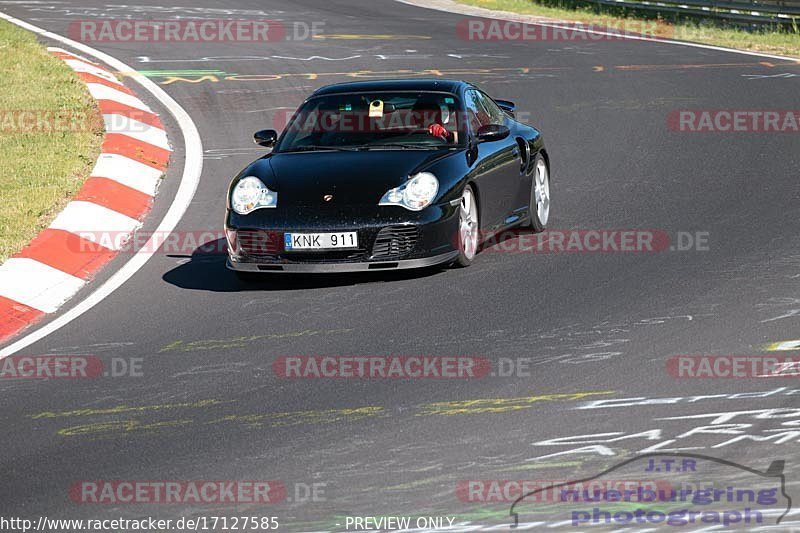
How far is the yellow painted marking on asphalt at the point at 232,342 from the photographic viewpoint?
786cm

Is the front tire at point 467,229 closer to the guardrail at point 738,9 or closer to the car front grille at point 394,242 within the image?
the car front grille at point 394,242

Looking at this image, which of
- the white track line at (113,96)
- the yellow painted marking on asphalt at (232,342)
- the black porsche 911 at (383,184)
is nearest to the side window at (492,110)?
the black porsche 911 at (383,184)

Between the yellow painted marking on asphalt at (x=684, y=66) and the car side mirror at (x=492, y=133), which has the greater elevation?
the yellow painted marking on asphalt at (x=684, y=66)

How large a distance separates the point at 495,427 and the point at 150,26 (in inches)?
804

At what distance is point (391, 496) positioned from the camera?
17.5 feet

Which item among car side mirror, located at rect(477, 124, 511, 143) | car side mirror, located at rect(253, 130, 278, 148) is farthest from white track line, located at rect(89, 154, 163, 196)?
car side mirror, located at rect(477, 124, 511, 143)

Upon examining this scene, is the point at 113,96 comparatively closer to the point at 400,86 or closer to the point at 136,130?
the point at 136,130

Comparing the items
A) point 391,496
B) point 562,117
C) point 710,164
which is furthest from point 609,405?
point 562,117

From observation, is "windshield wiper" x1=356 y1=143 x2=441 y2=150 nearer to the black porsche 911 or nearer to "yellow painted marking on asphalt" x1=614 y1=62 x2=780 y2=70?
the black porsche 911

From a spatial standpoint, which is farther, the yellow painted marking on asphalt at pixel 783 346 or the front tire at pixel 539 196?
the front tire at pixel 539 196

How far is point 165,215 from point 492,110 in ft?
9.54

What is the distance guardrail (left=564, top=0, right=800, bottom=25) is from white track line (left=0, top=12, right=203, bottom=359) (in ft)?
38.4

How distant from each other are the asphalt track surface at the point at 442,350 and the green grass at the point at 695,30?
8849 millimetres

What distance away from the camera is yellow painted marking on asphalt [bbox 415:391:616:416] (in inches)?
251
